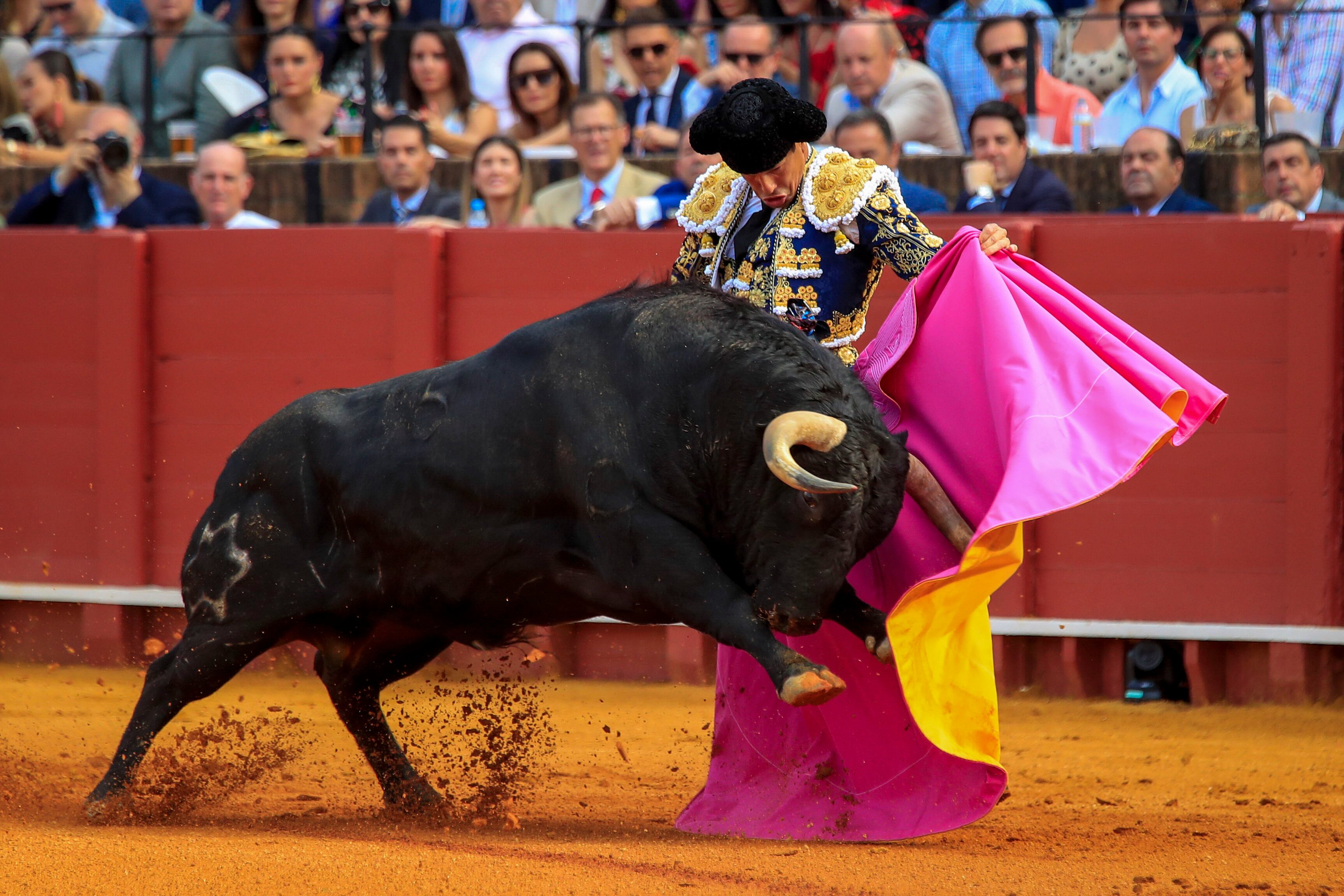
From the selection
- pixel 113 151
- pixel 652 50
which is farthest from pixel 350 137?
pixel 652 50

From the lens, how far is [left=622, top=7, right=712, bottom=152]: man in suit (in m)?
6.89

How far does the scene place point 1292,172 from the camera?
216 inches

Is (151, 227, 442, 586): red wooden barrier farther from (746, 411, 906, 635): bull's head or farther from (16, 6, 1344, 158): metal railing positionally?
(746, 411, 906, 635): bull's head

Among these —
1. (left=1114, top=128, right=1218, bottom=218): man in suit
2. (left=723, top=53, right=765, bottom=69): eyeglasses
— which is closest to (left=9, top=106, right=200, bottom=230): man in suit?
(left=723, top=53, right=765, bottom=69): eyeglasses

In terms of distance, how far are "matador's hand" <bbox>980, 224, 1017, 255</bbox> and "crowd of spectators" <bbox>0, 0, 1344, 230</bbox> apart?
2.01 metres

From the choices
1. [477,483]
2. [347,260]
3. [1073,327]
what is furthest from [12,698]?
[1073,327]

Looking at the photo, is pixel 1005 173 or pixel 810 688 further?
pixel 1005 173

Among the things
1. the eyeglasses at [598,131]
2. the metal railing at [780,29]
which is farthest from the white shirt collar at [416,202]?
the metal railing at [780,29]

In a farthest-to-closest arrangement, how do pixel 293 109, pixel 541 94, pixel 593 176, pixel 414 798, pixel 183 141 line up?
pixel 183 141, pixel 293 109, pixel 541 94, pixel 593 176, pixel 414 798

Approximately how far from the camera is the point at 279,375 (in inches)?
238

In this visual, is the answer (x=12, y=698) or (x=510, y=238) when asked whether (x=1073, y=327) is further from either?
(x=12, y=698)

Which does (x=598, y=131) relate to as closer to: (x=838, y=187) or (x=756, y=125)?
(x=838, y=187)

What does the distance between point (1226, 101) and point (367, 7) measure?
386 centimetres

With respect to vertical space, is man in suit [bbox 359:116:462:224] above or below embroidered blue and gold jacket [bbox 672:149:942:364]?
above
